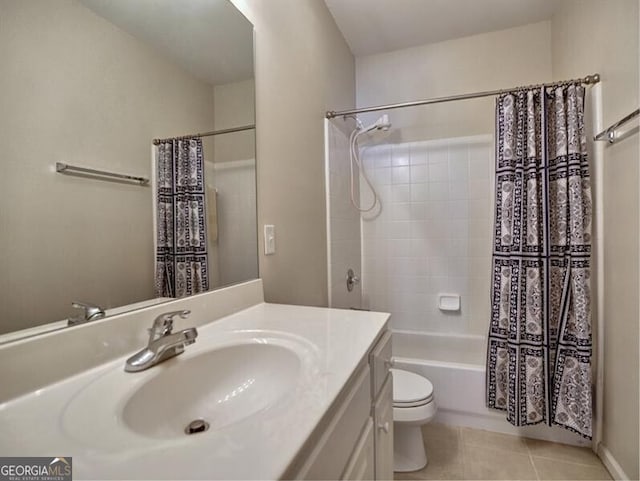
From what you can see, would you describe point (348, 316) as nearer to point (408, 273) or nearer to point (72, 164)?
point (72, 164)

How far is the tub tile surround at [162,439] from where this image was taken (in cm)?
40

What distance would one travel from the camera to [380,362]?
38.8 inches

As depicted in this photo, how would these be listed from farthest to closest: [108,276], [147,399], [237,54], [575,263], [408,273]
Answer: [408,273]
[575,263]
[237,54]
[108,276]
[147,399]

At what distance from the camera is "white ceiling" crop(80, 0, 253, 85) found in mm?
867

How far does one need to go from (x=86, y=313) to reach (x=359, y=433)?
2.25 feet

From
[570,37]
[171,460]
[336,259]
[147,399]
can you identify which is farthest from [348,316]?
[570,37]

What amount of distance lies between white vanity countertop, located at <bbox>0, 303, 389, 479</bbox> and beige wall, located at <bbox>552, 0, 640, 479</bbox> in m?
1.29

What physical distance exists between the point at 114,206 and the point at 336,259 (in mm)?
1420

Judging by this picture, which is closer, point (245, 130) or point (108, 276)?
point (108, 276)

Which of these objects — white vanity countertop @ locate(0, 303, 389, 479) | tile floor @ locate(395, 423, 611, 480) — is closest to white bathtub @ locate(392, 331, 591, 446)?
tile floor @ locate(395, 423, 611, 480)

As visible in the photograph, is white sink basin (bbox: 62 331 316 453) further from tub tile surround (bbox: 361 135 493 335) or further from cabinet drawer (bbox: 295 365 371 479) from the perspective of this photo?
tub tile surround (bbox: 361 135 493 335)

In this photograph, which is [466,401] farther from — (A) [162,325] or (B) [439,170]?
(A) [162,325]

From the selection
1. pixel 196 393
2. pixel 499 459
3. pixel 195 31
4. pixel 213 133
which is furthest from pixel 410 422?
pixel 195 31

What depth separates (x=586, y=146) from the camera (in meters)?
1.66
